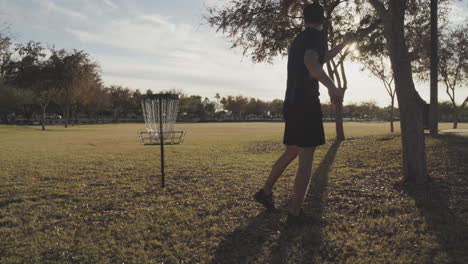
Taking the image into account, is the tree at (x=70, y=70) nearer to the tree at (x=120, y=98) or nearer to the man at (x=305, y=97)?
the man at (x=305, y=97)

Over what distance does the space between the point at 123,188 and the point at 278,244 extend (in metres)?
4.05

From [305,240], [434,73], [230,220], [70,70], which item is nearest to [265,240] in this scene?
[305,240]

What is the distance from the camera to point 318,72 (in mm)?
3229

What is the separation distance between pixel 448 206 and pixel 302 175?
7.87 ft

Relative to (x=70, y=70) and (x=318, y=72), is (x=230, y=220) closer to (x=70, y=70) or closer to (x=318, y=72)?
(x=318, y=72)

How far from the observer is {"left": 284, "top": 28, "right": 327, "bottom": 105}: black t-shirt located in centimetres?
339

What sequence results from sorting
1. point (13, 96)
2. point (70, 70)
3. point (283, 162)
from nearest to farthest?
1. point (283, 162)
2. point (70, 70)
3. point (13, 96)

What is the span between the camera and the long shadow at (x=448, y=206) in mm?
3049

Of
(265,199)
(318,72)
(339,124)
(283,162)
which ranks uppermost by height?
(318,72)

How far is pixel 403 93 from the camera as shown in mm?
5578

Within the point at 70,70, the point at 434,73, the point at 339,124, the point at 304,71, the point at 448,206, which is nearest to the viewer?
the point at 304,71

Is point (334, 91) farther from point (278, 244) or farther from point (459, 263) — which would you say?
point (459, 263)

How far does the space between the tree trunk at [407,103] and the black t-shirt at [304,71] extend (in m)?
2.97

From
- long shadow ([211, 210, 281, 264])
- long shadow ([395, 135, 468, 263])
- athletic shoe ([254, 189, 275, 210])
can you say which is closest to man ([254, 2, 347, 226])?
long shadow ([211, 210, 281, 264])
